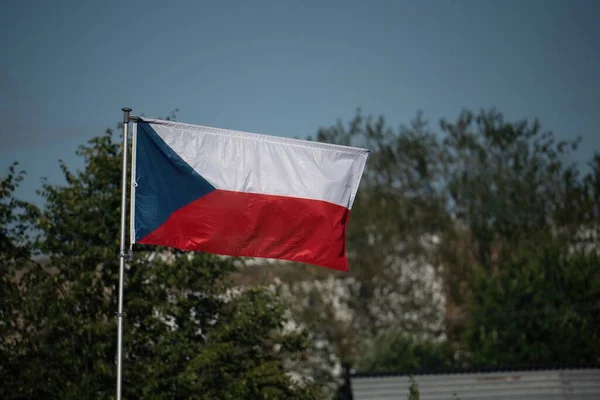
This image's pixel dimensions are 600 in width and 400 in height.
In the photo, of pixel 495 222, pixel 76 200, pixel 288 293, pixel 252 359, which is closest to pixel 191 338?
pixel 252 359

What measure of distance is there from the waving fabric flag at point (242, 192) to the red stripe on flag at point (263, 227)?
0.01 meters

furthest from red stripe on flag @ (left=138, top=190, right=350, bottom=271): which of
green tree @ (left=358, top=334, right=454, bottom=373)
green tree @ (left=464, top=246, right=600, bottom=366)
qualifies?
green tree @ (left=464, top=246, right=600, bottom=366)

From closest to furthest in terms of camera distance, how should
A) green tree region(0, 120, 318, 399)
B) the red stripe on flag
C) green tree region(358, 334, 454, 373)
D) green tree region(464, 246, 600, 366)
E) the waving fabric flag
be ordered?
the waving fabric flag, the red stripe on flag, green tree region(0, 120, 318, 399), green tree region(358, 334, 454, 373), green tree region(464, 246, 600, 366)

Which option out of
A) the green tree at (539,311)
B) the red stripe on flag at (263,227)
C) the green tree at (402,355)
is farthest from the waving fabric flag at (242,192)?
the green tree at (539,311)

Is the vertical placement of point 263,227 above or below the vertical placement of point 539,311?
above

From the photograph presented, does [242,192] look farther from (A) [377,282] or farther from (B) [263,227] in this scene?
(A) [377,282]

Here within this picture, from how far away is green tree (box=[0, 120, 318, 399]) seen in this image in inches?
667

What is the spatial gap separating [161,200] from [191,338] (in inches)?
333

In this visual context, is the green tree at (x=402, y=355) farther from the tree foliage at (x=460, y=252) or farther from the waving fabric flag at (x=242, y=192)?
the waving fabric flag at (x=242, y=192)

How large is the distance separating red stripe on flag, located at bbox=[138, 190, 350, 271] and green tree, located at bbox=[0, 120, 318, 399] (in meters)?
6.65

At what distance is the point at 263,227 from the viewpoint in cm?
1083

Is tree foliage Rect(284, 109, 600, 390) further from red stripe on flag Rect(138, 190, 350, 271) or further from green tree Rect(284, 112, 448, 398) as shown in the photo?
red stripe on flag Rect(138, 190, 350, 271)

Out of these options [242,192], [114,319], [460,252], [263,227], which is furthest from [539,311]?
[242,192]

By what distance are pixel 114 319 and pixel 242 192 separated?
7915mm
